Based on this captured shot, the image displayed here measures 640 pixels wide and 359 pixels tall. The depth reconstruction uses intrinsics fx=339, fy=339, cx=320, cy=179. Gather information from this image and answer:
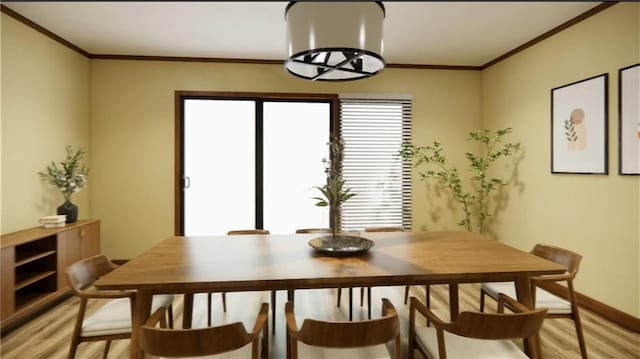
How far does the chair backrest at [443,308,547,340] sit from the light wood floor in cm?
100

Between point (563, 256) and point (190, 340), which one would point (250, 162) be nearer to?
point (190, 340)

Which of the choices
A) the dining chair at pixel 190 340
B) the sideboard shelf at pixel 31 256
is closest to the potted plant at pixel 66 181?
the sideboard shelf at pixel 31 256

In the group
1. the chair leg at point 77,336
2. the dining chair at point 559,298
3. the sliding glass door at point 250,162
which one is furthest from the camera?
the sliding glass door at point 250,162

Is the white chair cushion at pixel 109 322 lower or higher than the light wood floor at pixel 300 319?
higher

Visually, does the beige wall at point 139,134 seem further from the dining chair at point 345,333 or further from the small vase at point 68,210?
the dining chair at point 345,333

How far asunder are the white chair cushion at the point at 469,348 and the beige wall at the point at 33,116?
321cm

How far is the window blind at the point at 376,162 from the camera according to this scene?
13.3ft

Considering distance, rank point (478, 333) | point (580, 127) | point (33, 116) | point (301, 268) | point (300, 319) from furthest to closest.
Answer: point (33, 116) < point (580, 127) < point (300, 319) < point (301, 268) < point (478, 333)

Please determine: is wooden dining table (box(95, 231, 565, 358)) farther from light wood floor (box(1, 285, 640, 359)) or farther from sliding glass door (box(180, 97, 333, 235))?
sliding glass door (box(180, 97, 333, 235))

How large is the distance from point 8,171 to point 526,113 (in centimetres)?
472

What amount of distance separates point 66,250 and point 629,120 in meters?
4.53

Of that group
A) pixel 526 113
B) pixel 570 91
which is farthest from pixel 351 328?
pixel 526 113

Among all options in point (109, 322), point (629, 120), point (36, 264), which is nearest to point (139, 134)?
point (36, 264)

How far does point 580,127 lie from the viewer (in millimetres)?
2834
